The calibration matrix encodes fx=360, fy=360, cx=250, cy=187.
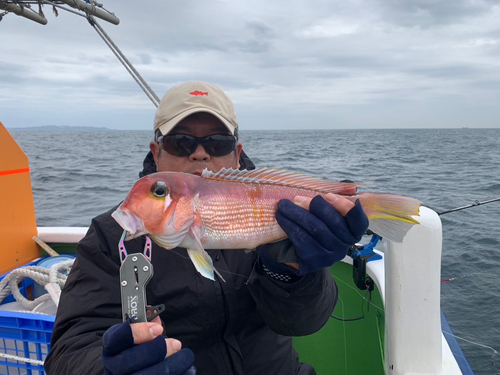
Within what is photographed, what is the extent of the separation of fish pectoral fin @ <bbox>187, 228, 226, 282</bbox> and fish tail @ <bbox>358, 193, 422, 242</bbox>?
0.96 m

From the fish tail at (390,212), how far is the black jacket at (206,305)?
50 cm

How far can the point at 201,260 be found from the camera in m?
1.91

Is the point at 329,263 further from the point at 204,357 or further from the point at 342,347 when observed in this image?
the point at 342,347

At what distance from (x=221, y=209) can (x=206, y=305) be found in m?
0.75

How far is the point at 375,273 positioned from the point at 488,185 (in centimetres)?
1603

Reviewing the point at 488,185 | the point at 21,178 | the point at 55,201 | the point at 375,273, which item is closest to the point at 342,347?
the point at 375,273

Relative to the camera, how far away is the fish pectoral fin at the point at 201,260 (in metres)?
1.86

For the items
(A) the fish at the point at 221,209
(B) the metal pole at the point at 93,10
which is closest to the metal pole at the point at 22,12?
(B) the metal pole at the point at 93,10

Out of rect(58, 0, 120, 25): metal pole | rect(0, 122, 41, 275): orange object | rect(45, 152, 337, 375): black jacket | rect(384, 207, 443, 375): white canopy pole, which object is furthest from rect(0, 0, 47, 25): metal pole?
rect(384, 207, 443, 375): white canopy pole

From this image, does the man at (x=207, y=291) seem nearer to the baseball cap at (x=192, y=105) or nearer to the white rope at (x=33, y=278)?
the baseball cap at (x=192, y=105)

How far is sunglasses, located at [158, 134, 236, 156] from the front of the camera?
2.77 meters

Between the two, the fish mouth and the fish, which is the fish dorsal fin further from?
the fish mouth

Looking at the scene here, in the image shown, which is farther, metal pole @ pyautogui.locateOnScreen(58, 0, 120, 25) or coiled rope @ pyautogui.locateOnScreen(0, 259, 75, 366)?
metal pole @ pyautogui.locateOnScreen(58, 0, 120, 25)

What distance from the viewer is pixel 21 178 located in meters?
4.37
